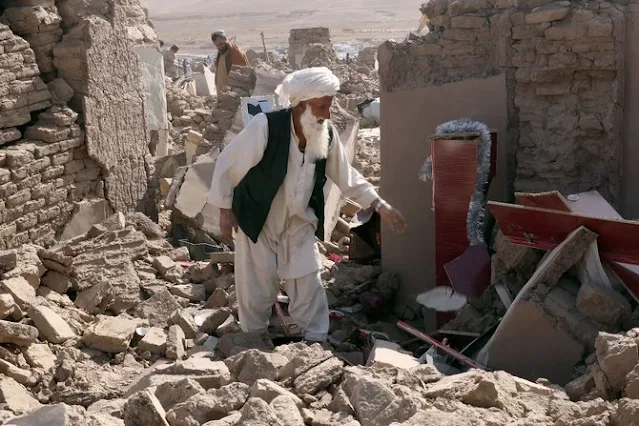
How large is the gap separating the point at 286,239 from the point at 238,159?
1.81 feet

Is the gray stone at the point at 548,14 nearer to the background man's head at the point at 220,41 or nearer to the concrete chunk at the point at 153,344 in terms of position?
the concrete chunk at the point at 153,344

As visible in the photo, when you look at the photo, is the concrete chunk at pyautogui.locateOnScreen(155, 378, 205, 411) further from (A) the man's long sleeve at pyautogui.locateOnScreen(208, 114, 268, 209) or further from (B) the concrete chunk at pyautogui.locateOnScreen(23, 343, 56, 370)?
(B) the concrete chunk at pyautogui.locateOnScreen(23, 343, 56, 370)

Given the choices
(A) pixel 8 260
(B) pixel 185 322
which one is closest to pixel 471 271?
(B) pixel 185 322

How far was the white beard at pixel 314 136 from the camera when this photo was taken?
5.28 meters

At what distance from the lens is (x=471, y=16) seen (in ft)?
20.7

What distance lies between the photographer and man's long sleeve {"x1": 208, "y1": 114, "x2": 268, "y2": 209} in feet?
17.2

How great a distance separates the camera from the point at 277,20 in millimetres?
64125

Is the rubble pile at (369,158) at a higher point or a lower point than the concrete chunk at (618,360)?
lower

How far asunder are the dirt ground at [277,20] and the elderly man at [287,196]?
36.3 metres

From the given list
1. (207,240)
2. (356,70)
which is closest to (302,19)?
(356,70)

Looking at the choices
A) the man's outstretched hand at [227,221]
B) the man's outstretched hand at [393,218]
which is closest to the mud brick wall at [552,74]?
the man's outstretched hand at [393,218]

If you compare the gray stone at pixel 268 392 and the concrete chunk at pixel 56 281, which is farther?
the concrete chunk at pixel 56 281

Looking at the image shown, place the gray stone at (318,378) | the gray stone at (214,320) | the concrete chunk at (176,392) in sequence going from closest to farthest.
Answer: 1. the concrete chunk at (176,392)
2. the gray stone at (318,378)
3. the gray stone at (214,320)

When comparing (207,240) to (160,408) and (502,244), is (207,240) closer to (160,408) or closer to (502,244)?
(502,244)
